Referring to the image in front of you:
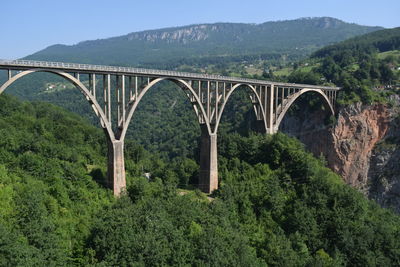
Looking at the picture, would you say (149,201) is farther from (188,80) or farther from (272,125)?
(272,125)

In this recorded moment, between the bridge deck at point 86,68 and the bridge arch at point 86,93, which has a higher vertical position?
the bridge deck at point 86,68

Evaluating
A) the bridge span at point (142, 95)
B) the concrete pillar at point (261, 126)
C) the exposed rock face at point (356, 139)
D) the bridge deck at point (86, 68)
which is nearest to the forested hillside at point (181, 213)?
the bridge span at point (142, 95)

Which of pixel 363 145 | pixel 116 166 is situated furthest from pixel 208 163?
pixel 363 145

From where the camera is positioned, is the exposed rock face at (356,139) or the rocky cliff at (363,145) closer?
the rocky cliff at (363,145)

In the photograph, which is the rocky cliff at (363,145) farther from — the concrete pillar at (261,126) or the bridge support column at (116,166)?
the bridge support column at (116,166)

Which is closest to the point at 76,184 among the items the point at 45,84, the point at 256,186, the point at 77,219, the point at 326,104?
the point at 77,219

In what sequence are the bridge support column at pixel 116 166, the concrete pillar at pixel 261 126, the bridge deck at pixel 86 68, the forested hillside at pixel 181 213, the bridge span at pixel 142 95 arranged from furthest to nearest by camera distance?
the concrete pillar at pixel 261 126
the bridge support column at pixel 116 166
the bridge span at pixel 142 95
the bridge deck at pixel 86 68
the forested hillside at pixel 181 213

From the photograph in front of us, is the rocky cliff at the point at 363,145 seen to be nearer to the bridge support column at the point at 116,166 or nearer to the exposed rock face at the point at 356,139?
the exposed rock face at the point at 356,139

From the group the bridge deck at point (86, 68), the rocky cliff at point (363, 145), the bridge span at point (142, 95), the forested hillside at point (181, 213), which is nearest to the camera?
the forested hillside at point (181, 213)

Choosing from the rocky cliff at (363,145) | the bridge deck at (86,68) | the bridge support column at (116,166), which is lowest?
the rocky cliff at (363,145)
